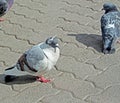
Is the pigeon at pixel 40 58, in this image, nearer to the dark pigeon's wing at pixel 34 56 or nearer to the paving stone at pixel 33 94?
the dark pigeon's wing at pixel 34 56

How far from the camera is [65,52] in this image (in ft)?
19.9

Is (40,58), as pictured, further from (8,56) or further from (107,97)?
(8,56)

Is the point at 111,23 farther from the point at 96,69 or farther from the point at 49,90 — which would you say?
the point at 49,90

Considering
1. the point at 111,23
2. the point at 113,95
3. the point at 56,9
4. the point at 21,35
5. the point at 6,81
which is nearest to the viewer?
the point at 113,95

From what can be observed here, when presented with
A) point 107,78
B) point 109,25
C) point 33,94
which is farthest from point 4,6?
point 107,78

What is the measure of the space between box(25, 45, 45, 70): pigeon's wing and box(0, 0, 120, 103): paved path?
31cm

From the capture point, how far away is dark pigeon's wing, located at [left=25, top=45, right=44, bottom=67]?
201 inches

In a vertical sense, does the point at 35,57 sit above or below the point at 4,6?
below

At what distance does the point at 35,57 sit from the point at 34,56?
0.02m

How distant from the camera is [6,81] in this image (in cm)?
539

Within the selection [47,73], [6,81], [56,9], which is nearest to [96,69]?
[47,73]

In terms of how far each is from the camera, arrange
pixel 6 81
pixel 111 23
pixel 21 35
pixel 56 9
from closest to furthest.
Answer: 1. pixel 6 81
2. pixel 111 23
3. pixel 21 35
4. pixel 56 9

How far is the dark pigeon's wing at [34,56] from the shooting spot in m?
5.11

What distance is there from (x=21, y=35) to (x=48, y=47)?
146 cm
